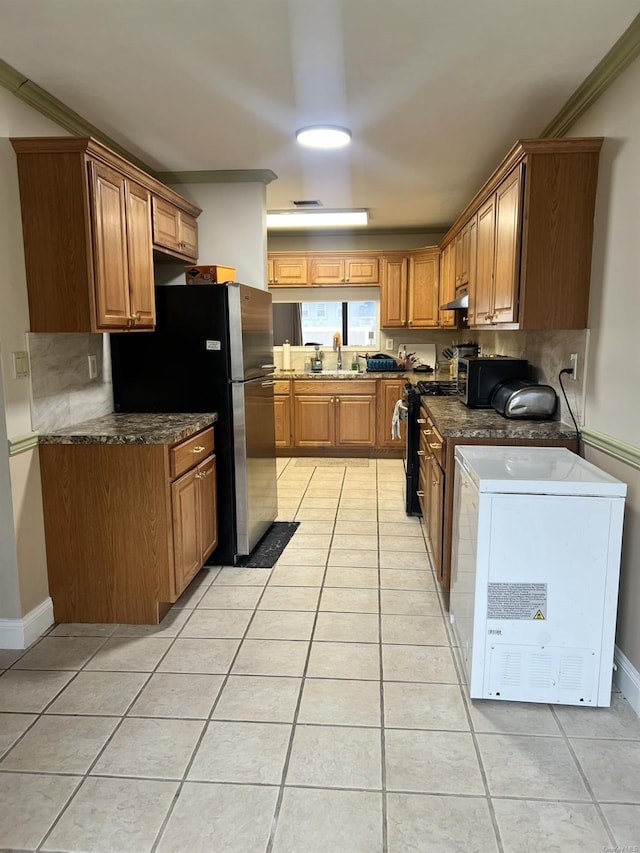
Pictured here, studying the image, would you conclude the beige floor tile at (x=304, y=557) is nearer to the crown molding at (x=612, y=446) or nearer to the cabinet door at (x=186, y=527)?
the cabinet door at (x=186, y=527)

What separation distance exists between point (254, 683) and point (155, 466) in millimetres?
1030

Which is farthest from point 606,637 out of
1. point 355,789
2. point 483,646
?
point 355,789

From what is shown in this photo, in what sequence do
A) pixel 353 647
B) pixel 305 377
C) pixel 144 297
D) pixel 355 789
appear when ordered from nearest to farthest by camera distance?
1. pixel 355 789
2. pixel 353 647
3. pixel 144 297
4. pixel 305 377

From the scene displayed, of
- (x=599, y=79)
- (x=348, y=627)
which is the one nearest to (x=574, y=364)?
(x=599, y=79)

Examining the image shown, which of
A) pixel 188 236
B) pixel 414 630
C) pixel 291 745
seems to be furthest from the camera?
pixel 188 236

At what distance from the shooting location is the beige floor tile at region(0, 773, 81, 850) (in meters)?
1.56

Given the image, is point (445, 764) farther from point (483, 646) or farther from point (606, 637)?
point (606, 637)

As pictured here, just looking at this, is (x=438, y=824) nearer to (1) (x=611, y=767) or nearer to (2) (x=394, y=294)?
(1) (x=611, y=767)

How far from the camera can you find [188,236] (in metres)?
3.85

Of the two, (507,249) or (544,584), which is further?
(507,249)

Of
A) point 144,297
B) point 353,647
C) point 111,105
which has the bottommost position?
point 353,647

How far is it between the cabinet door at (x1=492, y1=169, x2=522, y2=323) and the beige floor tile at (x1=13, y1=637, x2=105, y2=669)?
8.07 feet

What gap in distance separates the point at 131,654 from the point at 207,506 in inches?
35.7

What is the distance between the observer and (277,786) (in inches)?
67.7
